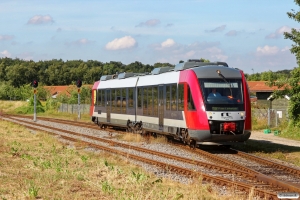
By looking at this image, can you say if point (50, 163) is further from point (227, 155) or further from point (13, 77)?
point (13, 77)

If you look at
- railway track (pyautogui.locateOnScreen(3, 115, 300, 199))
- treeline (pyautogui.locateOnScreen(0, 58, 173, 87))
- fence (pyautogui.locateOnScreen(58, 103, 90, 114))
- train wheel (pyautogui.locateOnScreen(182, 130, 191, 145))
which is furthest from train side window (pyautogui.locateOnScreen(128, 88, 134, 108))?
treeline (pyautogui.locateOnScreen(0, 58, 173, 87))

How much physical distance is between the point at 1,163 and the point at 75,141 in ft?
30.5

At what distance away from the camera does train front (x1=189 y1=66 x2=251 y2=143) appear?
18781 mm

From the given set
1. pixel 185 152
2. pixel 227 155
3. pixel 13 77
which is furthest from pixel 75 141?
pixel 13 77

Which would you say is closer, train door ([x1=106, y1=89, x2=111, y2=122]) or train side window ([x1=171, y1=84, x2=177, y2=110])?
train side window ([x1=171, y1=84, x2=177, y2=110])

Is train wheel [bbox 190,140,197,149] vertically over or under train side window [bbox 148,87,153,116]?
under

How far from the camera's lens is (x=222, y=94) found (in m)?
19.3

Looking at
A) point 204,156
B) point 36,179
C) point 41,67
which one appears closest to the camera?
point 36,179

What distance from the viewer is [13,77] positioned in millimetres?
140625

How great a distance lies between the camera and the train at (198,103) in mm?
18844

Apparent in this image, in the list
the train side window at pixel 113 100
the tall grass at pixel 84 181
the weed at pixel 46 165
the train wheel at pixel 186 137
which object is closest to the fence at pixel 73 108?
the train side window at pixel 113 100

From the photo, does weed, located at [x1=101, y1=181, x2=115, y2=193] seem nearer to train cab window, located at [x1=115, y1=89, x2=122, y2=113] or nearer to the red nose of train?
the red nose of train

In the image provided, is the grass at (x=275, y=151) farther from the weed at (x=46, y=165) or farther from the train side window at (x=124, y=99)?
the train side window at (x=124, y=99)

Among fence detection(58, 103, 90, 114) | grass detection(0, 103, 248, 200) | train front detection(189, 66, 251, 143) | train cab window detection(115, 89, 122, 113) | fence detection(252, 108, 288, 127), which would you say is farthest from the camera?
fence detection(58, 103, 90, 114)
